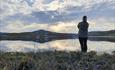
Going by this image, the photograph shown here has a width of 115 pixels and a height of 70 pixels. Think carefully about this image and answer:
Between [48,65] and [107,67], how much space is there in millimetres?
1976

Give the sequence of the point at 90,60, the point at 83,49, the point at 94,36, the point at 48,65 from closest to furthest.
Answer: the point at 48,65
the point at 90,60
the point at 83,49
the point at 94,36

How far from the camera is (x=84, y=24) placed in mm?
24484

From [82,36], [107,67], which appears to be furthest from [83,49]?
[107,67]

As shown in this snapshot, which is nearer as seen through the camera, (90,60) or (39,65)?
(39,65)

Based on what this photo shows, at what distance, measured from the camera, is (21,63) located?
15984 mm

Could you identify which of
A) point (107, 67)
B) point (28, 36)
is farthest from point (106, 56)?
point (28, 36)

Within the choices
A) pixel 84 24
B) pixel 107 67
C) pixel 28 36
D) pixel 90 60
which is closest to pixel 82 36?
pixel 84 24

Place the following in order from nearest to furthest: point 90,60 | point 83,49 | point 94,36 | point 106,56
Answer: point 90,60
point 106,56
point 83,49
point 94,36

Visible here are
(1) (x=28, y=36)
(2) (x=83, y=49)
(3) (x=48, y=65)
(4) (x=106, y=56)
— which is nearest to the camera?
(3) (x=48, y=65)

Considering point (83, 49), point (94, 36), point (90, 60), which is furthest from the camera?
point (94, 36)

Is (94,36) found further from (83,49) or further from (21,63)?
(21,63)

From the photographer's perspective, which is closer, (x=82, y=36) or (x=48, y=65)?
(x=48, y=65)

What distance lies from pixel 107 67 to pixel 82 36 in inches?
332

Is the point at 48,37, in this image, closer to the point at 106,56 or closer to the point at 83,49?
the point at 83,49
